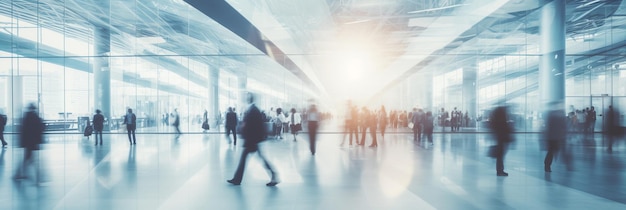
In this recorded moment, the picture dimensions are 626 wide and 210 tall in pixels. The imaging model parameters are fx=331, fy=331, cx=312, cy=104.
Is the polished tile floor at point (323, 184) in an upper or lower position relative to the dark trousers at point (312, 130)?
lower

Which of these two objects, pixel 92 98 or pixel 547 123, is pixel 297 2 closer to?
pixel 547 123

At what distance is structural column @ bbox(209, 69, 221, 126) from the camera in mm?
20623

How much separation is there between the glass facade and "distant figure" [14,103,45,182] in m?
10.5

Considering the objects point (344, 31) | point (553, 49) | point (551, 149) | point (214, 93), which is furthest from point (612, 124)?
point (214, 93)

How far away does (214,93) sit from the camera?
883 inches

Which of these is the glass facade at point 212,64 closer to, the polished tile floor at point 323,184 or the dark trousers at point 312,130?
the dark trousers at point 312,130

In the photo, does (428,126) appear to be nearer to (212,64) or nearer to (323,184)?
(323,184)

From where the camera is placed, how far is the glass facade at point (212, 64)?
688 inches

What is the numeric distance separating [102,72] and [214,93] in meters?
6.50

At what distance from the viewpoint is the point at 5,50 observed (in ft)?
62.5

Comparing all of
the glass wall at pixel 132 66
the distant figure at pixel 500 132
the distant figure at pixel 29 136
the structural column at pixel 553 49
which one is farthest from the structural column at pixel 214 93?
the structural column at pixel 553 49

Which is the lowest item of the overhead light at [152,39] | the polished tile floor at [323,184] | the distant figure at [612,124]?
the polished tile floor at [323,184]

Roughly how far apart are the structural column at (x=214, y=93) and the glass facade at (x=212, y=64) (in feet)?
0.43

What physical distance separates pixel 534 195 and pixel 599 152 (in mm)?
7374
